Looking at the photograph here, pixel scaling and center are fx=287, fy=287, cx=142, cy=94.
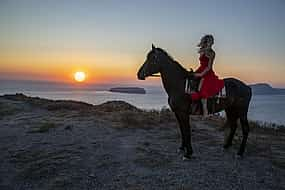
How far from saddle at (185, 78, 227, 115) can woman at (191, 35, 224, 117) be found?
111mm

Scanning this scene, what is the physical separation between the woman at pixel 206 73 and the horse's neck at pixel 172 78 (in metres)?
0.34

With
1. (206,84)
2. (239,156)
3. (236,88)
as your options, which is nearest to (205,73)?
(206,84)

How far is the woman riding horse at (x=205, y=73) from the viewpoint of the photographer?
21.4 feet

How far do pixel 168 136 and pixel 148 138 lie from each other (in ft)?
2.51

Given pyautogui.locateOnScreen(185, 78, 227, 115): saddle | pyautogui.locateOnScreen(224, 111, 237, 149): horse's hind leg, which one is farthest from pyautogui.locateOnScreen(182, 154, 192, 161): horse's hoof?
pyautogui.locateOnScreen(224, 111, 237, 149): horse's hind leg

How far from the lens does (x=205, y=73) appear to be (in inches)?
257

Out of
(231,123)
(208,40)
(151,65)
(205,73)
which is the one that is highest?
(208,40)

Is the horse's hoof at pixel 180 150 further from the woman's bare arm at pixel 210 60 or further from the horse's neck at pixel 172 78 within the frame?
the woman's bare arm at pixel 210 60

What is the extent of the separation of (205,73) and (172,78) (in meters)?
0.76

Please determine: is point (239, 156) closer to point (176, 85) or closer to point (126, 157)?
point (176, 85)

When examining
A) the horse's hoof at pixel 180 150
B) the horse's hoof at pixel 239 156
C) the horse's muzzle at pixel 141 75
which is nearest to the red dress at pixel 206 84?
the horse's muzzle at pixel 141 75

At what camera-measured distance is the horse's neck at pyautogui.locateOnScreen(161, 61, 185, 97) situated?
6605mm

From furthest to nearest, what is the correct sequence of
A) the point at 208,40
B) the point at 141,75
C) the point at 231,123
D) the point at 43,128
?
1. the point at 43,128
2. the point at 231,123
3. the point at 141,75
4. the point at 208,40

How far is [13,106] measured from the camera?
48.7 ft
